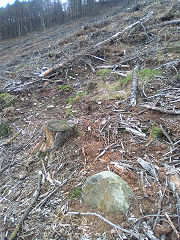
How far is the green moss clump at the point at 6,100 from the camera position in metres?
6.08

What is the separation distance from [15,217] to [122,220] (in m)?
1.37

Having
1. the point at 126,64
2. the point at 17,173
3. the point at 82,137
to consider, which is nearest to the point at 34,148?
the point at 17,173

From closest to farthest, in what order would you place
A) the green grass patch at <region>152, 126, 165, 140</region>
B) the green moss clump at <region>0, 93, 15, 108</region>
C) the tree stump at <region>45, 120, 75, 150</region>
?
the green grass patch at <region>152, 126, 165, 140</region> < the tree stump at <region>45, 120, 75, 150</region> < the green moss clump at <region>0, 93, 15, 108</region>

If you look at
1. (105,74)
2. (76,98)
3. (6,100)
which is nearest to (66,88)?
(76,98)

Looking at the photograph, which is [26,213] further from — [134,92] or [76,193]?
[134,92]

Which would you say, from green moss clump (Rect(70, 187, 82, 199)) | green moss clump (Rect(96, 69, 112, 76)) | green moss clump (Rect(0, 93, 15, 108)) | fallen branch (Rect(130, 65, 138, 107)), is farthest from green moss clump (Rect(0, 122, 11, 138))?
green moss clump (Rect(96, 69, 112, 76))

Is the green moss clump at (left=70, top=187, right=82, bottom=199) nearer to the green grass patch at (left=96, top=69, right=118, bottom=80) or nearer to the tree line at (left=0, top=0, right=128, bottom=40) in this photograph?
the green grass patch at (left=96, top=69, right=118, bottom=80)

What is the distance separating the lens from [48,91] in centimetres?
658

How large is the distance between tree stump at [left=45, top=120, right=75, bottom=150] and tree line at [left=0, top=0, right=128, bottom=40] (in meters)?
31.8

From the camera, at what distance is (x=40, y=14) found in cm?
3316

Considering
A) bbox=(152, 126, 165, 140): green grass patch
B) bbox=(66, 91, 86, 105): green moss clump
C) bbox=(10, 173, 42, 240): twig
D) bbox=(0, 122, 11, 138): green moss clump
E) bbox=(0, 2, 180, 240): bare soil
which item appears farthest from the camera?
bbox=(66, 91, 86, 105): green moss clump

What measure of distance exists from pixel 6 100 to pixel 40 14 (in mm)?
32582

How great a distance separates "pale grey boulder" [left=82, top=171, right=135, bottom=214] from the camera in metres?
2.07

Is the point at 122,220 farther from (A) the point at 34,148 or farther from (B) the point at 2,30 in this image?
(B) the point at 2,30
